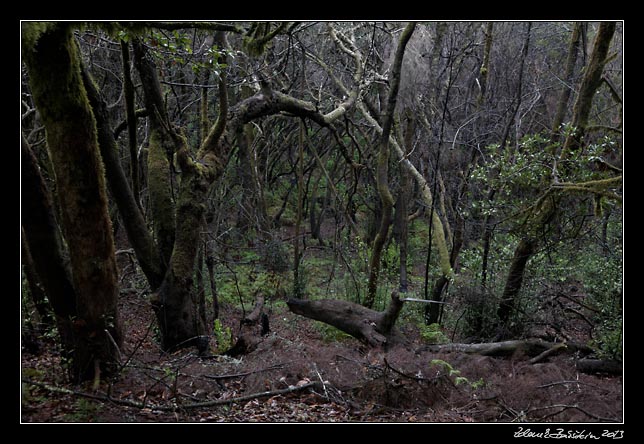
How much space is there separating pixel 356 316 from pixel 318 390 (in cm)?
292

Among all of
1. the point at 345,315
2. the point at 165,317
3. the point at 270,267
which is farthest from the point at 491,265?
the point at 270,267

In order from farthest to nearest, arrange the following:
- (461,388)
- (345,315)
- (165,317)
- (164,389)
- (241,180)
Result: (241,180)
(345,315)
(165,317)
(461,388)
(164,389)

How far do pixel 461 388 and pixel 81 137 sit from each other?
183 inches

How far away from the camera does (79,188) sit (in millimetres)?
4434

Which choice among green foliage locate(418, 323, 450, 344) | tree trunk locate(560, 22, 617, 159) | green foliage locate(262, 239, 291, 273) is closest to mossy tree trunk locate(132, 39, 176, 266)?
green foliage locate(418, 323, 450, 344)

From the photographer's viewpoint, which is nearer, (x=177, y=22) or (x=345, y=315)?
(x=177, y=22)

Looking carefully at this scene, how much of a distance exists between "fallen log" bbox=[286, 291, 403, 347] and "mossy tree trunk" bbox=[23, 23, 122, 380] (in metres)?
3.96

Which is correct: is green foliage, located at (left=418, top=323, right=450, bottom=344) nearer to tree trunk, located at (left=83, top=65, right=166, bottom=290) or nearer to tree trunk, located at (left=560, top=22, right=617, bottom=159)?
tree trunk, located at (left=560, top=22, right=617, bottom=159)

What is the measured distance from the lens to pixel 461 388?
5629 mm

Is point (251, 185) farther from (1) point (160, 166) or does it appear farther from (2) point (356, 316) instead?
(1) point (160, 166)

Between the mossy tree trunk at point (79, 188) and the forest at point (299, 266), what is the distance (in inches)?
0.7

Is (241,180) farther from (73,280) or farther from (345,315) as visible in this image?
(73,280)

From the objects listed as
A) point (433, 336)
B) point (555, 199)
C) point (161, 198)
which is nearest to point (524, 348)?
point (433, 336)
